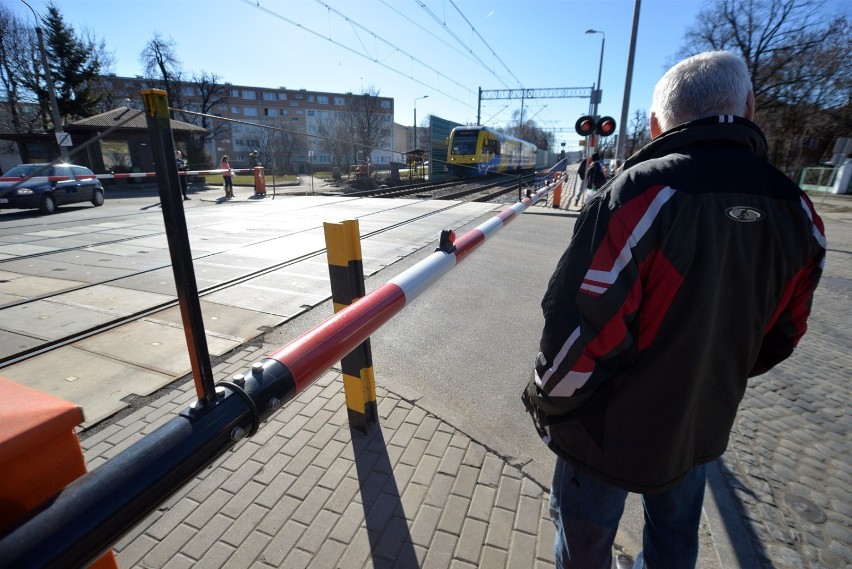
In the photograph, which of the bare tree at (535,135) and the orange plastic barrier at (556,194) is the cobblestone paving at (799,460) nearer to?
the orange plastic barrier at (556,194)

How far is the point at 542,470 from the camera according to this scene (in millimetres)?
2492

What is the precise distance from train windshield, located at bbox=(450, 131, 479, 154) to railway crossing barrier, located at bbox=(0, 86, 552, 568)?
25978 millimetres

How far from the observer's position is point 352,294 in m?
2.54

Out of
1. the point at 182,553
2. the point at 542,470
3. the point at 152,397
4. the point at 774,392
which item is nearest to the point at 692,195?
the point at 542,470

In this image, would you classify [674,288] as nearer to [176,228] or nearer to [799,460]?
[176,228]

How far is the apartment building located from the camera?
42781 millimetres

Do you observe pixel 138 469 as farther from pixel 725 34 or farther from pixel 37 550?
pixel 725 34

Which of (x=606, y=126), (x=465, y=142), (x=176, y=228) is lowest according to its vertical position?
(x=176, y=228)

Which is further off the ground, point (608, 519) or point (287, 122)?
point (287, 122)

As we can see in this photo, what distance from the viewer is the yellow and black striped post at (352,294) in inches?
97.0

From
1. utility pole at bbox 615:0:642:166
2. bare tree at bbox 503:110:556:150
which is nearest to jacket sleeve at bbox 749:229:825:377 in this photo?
utility pole at bbox 615:0:642:166

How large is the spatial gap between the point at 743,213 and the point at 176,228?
1494 mm

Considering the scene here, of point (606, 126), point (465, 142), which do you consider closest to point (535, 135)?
point (465, 142)

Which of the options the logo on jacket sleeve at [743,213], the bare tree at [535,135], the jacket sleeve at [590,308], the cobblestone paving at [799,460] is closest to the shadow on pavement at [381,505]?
the jacket sleeve at [590,308]
